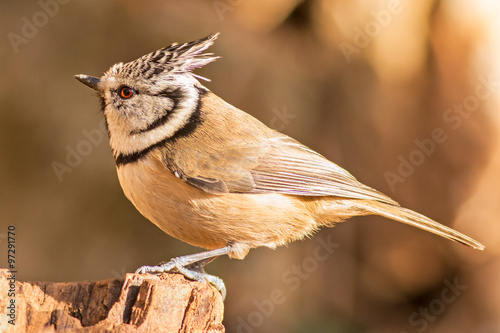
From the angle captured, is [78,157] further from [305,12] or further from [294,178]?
[294,178]

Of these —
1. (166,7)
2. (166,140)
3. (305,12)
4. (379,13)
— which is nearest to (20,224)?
(166,7)

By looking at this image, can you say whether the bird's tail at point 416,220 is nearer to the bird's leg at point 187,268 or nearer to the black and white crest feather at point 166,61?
the bird's leg at point 187,268

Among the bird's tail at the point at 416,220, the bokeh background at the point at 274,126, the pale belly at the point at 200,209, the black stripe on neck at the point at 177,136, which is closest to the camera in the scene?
the pale belly at the point at 200,209

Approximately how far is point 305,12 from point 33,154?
4.25 m

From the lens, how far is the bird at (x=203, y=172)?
13.5 ft

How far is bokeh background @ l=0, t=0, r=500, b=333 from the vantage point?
754 centimetres

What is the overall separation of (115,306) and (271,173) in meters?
1.67

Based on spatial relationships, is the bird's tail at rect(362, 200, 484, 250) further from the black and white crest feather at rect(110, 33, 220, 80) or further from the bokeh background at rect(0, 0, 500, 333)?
the bokeh background at rect(0, 0, 500, 333)

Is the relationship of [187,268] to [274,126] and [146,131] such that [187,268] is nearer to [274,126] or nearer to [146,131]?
[146,131]

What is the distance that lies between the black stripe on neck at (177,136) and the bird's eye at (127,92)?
433 millimetres

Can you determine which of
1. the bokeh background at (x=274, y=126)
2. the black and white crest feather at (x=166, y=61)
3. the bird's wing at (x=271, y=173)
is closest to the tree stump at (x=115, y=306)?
the bird's wing at (x=271, y=173)

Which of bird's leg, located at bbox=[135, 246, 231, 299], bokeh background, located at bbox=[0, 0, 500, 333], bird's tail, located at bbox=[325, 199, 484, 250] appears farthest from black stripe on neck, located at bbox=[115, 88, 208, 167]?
bokeh background, located at bbox=[0, 0, 500, 333]

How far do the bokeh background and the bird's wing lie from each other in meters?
3.16

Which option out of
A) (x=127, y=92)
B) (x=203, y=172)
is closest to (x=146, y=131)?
(x=127, y=92)
